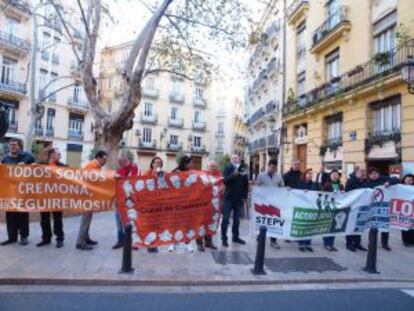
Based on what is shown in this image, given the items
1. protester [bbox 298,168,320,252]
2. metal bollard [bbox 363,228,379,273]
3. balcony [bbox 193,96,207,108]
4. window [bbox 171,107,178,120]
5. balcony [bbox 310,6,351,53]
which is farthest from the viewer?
balcony [bbox 193,96,207,108]

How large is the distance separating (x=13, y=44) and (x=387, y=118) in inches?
1140

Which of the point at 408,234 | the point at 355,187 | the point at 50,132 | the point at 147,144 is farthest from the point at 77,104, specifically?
the point at 408,234

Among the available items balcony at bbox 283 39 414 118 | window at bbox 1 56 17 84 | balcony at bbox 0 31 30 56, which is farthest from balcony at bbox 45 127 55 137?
balcony at bbox 283 39 414 118

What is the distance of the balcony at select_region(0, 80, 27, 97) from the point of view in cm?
3412

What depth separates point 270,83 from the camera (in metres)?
35.5

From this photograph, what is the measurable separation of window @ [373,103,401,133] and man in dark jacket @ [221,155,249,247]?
30.7ft

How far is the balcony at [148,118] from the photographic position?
5438 cm

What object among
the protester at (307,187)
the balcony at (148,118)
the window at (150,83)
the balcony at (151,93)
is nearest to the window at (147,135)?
the balcony at (148,118)

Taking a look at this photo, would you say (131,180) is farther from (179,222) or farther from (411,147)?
(411,147)

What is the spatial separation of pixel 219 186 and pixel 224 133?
56.2m

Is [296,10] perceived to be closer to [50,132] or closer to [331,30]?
[331,30]

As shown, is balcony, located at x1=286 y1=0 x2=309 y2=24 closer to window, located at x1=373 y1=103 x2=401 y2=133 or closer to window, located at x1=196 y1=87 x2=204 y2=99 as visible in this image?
window, located at x1=373 y1=103 x2=401 y2=133

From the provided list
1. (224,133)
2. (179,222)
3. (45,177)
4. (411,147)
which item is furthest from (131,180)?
(224,133)

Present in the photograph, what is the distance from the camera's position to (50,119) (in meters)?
40.9
